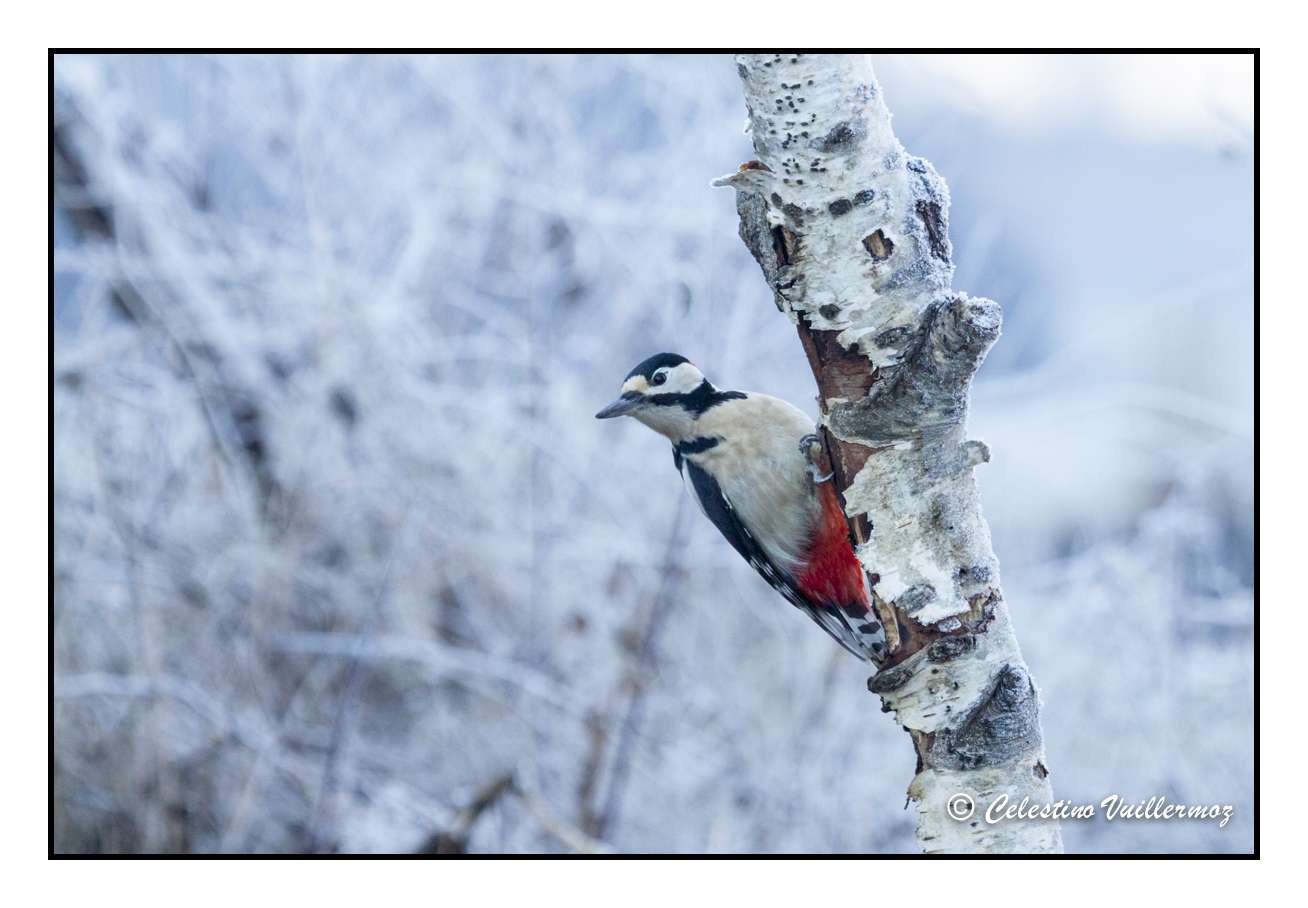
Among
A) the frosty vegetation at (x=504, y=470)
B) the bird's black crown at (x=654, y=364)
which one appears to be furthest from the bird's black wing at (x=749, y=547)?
the frosty vegetation at (x=504, y=470)

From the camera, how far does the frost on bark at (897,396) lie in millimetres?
1076

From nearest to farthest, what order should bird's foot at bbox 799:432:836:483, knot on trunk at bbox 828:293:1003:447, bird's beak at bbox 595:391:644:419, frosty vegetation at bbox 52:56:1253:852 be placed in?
knot on trunk at bbox 828:293:1003:447, bird's foot at bbox 799:432:836:483, bird's beak at bbox 595:391:644:419, frosty vegetation at bbox 52:56:1253:852

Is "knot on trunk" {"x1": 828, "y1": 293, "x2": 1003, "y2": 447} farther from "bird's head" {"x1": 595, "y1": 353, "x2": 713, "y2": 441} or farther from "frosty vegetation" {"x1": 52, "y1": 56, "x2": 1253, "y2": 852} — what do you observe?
"frosty vegetation" {"x1": 52, "y1": 56, "x2": 1253, "y2": 852}

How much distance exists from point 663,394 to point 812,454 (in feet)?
0.77

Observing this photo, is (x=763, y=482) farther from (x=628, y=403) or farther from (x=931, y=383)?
(x=931, y=383)

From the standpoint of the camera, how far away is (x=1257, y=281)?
172 cm

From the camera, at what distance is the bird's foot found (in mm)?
1428

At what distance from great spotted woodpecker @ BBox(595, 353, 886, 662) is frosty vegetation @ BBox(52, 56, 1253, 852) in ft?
1.73

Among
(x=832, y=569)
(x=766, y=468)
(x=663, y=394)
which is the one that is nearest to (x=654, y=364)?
(x=663, y=394)

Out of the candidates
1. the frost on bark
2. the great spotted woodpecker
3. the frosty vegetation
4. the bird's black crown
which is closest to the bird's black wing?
the great spotted woodpecker

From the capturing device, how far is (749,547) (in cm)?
157

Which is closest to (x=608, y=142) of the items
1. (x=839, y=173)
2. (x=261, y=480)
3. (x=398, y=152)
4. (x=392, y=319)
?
(x=398, y=152)

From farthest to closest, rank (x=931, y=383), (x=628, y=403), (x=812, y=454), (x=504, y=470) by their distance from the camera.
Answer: (x=504, y=470) → (x=628, y=403) → (x=812, y=454) → (x=931, y=383)

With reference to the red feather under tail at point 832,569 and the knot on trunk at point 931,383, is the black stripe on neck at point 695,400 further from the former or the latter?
the knot on trunk at point 931,383
